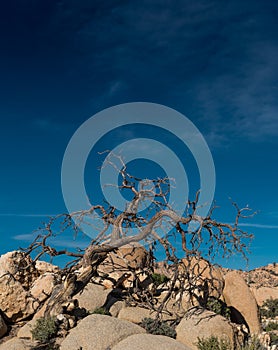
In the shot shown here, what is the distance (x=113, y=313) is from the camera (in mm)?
18438

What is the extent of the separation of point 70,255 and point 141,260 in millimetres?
5414

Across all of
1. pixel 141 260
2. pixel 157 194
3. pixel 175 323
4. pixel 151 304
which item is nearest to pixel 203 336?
pixel 175 323

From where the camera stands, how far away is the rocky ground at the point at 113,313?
581 inches

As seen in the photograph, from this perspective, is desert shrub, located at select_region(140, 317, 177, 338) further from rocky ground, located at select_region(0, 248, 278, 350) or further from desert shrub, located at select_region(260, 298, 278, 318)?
desert shrub, located at select_region(260, 298, 278, 318)

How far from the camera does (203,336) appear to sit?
1536 cm

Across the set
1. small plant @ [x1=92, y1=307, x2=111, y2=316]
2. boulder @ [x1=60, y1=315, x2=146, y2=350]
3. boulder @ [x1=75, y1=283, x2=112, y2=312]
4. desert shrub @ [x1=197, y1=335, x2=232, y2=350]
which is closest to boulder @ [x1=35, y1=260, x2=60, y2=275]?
boulder @ [x1=75, y1=283, x2=112, y2=312]

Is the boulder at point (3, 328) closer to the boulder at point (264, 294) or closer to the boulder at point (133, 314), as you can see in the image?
the boulder at point (133, 314)

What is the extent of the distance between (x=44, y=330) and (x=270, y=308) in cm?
1869

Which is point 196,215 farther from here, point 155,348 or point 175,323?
point 155,348

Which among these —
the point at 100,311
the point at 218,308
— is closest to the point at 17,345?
the point at 100,311

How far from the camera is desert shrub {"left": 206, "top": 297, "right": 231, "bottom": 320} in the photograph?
60.8ft

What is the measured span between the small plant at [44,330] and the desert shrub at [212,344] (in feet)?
17.9

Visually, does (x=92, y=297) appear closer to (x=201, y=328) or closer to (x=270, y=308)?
(x=201, y=328)

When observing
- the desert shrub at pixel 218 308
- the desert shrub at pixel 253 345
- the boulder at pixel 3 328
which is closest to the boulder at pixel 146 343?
the desert shrub at pixel 253 345
